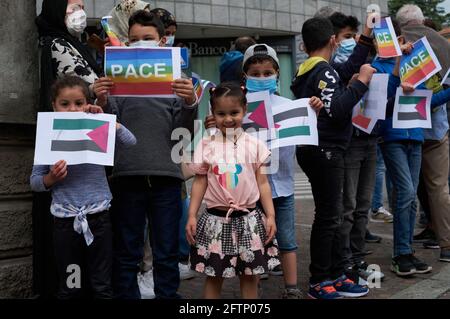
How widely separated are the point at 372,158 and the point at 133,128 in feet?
7.05

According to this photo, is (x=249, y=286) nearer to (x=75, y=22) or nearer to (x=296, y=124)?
(x=296, y=124)

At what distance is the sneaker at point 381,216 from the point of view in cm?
678

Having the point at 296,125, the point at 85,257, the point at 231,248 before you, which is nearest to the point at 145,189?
the point at 85,257

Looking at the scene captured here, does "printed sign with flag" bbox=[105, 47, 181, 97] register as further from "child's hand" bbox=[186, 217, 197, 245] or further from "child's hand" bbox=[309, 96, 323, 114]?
"child's hand" bbox=[309, 96, 323, 114]

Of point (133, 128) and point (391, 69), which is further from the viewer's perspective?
point (391, 69)

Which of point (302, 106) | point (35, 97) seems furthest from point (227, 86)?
point (35, 97)

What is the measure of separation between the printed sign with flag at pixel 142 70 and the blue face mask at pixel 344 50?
1.77m

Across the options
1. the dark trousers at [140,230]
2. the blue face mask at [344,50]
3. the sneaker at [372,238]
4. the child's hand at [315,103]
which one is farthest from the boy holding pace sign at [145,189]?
the sneaker at [372,238]

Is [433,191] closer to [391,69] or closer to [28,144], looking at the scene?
[391,69]

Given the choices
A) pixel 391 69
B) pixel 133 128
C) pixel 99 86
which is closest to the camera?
pixel 99 86

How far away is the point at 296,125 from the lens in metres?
3.42

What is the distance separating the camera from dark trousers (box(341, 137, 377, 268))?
410 centimetres

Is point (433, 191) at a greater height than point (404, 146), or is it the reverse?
point (404, 146)

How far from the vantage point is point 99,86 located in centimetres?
299
